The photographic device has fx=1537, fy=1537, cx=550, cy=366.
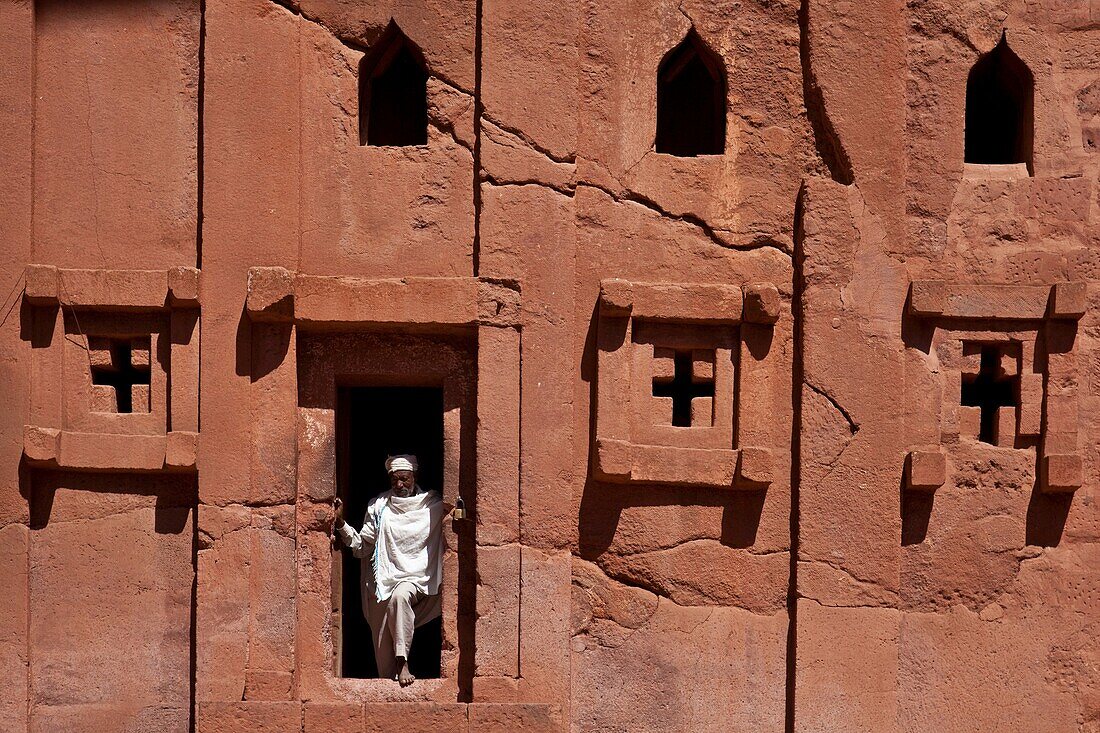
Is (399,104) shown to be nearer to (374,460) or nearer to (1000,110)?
(374,460)

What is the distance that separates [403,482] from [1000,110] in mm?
3649

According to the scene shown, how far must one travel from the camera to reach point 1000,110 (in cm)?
803

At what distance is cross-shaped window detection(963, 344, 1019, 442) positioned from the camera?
7480 millimetres

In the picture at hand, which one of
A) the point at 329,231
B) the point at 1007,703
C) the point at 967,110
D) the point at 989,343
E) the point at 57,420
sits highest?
the point at 967,110

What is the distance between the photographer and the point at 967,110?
321 inches

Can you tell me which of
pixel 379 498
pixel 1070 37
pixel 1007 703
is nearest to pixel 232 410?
pixel 379 498

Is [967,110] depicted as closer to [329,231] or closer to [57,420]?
[329,231]

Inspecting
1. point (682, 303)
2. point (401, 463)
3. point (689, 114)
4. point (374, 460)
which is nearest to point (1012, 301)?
point (682, 303)

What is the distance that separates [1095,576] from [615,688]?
2.37 m

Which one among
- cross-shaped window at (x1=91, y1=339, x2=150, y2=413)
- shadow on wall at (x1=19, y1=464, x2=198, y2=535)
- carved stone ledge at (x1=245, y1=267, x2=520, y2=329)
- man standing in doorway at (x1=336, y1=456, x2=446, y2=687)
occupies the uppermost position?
carved stone ledge at (x1=245, y1=267, x2=520, y2=329)

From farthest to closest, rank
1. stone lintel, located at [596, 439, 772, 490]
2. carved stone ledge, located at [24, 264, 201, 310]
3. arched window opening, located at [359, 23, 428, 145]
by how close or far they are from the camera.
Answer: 1. arched window opening, located at [359, 23, 428, 145]
2. carved stone ledge, located at [24, 264, 201, 310]
3. stone lintel, located at [596, 439, 772, 490]

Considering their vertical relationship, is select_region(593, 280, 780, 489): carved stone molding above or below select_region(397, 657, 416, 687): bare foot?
above

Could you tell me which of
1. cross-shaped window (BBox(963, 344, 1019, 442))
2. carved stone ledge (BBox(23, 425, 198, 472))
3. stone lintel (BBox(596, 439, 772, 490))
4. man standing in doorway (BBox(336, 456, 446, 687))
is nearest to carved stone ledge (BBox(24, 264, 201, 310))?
carved stone ledge (BBox(23, 425, 198, 472))

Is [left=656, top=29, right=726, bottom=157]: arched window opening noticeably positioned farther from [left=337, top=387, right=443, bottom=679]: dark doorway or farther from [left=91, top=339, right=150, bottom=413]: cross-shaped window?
[left=91, top=339, right=150, bottom=413]: cross-shaped window
